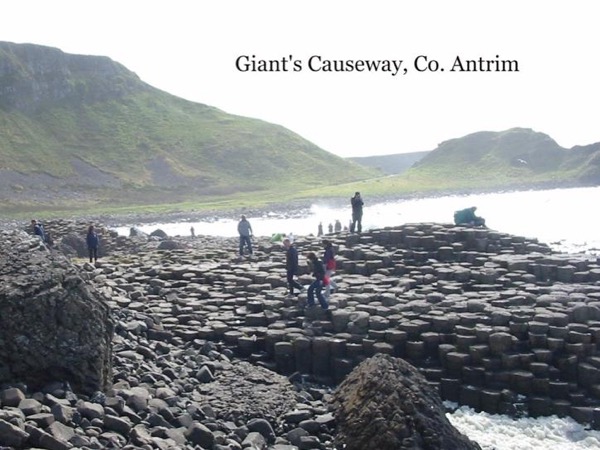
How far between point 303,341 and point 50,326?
5.48 meters

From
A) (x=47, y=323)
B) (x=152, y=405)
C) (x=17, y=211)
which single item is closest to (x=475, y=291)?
(x=152, y=405)

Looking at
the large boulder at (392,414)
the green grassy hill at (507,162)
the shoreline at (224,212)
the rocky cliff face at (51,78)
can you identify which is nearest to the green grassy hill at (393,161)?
the green grassy hill at (507,162)

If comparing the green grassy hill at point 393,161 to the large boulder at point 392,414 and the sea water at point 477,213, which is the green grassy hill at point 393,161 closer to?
the sea water at point 477,213

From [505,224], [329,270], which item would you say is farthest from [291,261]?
[505,224]

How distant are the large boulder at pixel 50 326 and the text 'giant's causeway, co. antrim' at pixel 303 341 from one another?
0.19ft

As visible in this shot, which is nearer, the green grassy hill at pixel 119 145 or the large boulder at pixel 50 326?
the large boulder at pixel 50 326

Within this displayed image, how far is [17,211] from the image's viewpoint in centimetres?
7238

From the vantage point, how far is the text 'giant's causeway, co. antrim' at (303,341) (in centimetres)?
887

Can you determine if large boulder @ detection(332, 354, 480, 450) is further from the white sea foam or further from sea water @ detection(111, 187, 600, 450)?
sea water @ detection(111, 187, 600, 450)

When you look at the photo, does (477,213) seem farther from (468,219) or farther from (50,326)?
(50,326)

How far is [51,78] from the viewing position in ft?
400

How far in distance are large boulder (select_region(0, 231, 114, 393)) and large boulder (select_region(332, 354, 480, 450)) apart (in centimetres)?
372

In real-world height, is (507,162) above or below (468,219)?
above

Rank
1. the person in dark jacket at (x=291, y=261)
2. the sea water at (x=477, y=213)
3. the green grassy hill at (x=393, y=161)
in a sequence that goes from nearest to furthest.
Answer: the person in dark jacket at (x=291, y=261), the sea water at (x=477, y=213), the green grassy hill at (x=393, y=161)
